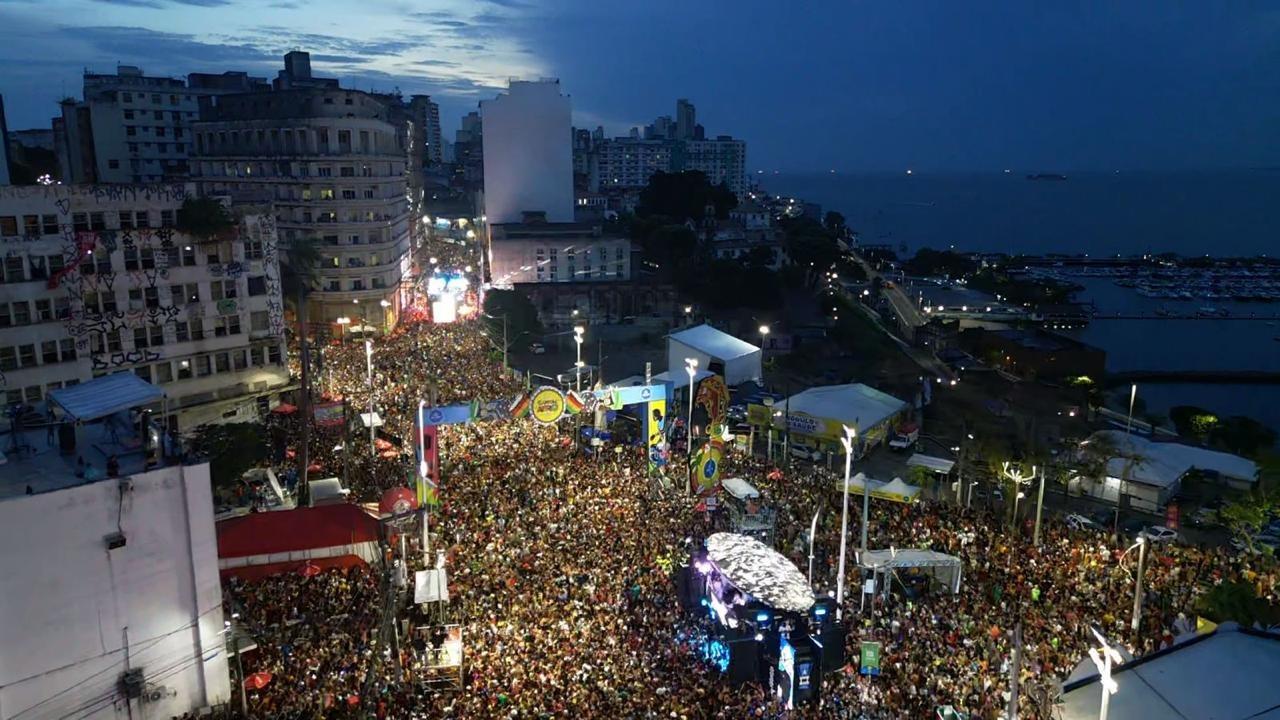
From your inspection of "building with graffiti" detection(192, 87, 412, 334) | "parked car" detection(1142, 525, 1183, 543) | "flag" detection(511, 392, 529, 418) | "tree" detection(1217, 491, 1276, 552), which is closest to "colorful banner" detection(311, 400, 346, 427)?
"flag" detection(511, 392, 529, 418)

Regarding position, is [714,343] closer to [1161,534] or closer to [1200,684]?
[1161,534]

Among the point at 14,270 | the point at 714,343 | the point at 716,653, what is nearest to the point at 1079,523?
the point at 716,653

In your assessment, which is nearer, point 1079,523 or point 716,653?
point 716,653

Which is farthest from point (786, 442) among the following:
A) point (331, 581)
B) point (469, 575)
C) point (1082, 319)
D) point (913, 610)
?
point (1082, 319)

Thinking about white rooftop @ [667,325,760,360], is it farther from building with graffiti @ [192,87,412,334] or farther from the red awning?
the red awning

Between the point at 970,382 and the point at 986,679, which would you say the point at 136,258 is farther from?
the point at 970,382

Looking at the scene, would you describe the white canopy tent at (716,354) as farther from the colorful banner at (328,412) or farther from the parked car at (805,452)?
the colorful banner at (328,412)
